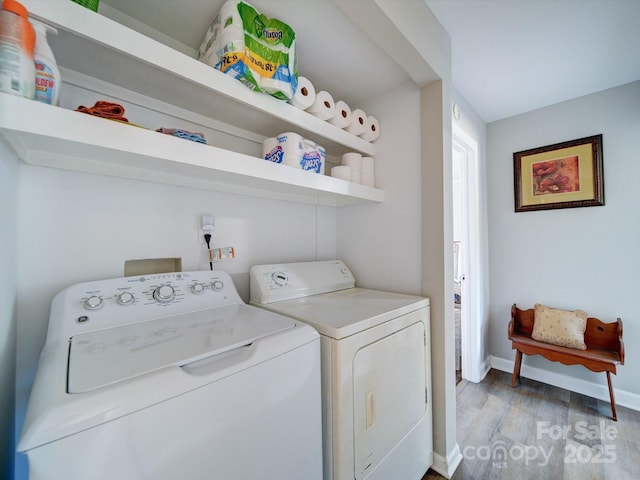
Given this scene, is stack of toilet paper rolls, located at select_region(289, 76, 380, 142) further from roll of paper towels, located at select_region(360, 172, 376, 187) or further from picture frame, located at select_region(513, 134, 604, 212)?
picture frame, located at select_region(513, 134, 604, 212)

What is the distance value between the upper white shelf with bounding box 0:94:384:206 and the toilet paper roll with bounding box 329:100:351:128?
0.42 meters

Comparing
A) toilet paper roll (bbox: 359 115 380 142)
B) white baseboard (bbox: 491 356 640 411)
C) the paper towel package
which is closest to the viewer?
the paper towel package

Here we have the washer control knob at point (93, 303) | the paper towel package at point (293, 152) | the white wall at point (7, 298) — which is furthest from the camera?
the paper towel package at point (293, 152)

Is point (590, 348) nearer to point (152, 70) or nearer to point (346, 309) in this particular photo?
point (346, 309)

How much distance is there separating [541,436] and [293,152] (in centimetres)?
251

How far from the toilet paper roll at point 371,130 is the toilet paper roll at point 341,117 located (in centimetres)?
17

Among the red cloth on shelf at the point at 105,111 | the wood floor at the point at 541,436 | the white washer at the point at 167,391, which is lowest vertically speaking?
the wood floor at the point at 541,436

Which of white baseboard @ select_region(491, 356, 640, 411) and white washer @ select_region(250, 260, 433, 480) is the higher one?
white washer @ select_region(250, 260, 433, 480)

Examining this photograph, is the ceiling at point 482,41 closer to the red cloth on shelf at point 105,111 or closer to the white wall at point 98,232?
the red cloth on shelf at point 105,111

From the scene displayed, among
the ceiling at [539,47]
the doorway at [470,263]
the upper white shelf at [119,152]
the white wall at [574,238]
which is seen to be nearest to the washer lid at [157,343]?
the upper white shelf at [119,152]

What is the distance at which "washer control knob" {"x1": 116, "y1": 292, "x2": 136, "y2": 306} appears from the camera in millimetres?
906

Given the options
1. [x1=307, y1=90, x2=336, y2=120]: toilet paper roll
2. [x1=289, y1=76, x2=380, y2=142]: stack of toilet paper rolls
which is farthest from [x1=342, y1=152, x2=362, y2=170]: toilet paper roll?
[x1=307, y1=90, x2=336, y2=120]: toilet paper roll

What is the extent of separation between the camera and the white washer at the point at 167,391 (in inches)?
17.9

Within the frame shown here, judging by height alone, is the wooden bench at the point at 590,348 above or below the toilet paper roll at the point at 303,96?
below
